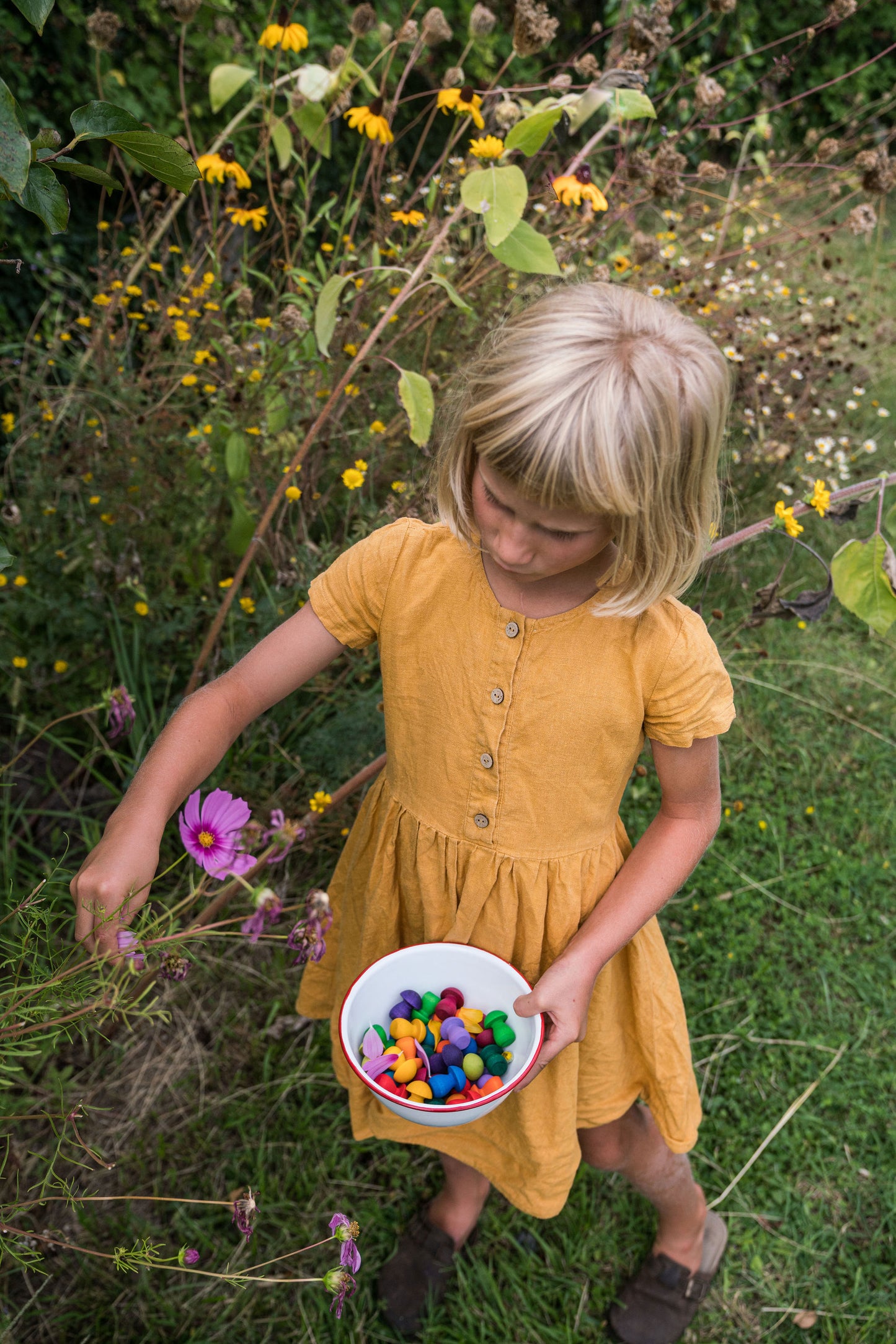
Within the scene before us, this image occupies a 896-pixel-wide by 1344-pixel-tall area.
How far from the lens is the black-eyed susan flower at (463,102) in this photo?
1.53 meters

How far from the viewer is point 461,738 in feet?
3.89

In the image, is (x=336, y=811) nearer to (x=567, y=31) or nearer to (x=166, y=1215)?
(x=166, y=1215)

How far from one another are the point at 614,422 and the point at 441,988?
768 mm

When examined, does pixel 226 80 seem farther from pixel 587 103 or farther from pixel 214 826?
pixel 214 826

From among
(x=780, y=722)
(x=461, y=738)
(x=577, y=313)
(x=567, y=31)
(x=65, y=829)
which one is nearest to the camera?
(x=577, y=313)

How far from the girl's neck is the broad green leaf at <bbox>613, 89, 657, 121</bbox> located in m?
0.76

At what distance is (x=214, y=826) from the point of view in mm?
870

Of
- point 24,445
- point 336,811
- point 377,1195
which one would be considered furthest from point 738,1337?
point 24,445

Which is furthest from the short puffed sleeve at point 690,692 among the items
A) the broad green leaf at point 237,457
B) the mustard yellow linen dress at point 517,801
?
the broad green leaf at point 237,457

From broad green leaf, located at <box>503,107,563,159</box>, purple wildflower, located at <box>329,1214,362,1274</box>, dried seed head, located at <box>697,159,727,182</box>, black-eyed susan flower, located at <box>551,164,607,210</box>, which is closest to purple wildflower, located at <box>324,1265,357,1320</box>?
purple wildflower, located at <box>329,1214,362,1274</box>

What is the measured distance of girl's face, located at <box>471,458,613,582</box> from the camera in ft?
3.07

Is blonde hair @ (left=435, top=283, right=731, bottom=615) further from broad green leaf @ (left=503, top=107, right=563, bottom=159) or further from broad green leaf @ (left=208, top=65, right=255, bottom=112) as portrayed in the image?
broad green leaf @ (left=208, top=65, right=255, bottom=112)

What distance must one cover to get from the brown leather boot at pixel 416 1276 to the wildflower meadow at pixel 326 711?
0.10 ft

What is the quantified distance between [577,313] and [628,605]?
308 mm
